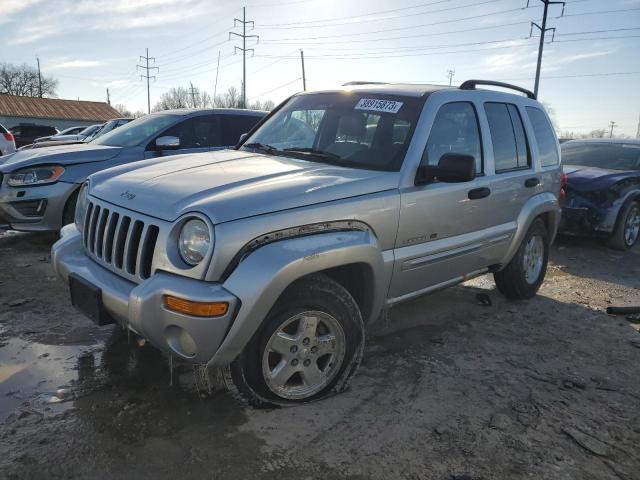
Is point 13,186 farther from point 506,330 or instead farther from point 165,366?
point 506,330

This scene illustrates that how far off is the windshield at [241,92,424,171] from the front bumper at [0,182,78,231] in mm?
2818

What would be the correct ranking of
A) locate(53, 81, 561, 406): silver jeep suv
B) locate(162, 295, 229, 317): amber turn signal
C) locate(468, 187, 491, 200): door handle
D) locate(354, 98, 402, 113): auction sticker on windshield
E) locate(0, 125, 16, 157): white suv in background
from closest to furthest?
locate(162, 295, 229, 317): amber turn signal < locate(53, 81, 561, 406): silver jeep suv < locate(354, 98, 402, 113): auction sticker on windshield < locate(468, 187, 491, 200): door handle < locate(0, 125, 16, 157): white suv in background

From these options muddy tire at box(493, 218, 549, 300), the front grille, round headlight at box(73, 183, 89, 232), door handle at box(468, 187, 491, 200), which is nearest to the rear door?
door handle at box(468, 187, 491, 200)

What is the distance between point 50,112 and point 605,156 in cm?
5446

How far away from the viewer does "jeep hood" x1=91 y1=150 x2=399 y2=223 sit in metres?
2.55

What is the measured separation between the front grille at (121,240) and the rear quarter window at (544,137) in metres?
3.62

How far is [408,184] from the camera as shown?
10.5ft

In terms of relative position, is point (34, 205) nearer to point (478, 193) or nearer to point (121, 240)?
point (121, 240)

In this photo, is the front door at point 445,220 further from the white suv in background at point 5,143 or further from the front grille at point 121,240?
the white suv in background at point 5,143

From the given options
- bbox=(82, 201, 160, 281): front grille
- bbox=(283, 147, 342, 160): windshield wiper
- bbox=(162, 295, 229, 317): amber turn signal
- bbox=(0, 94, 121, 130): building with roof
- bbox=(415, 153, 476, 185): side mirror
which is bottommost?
bbox=(162, 295, 229, 317): amber turn signal

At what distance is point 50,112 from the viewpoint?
5112 cm

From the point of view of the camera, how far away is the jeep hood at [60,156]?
5.83 meters

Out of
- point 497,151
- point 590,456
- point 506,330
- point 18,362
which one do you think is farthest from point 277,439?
point 497,151

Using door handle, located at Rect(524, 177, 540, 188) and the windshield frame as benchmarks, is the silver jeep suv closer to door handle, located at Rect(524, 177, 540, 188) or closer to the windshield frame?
door handle, located at Rect(524, 177, 540, 188)
